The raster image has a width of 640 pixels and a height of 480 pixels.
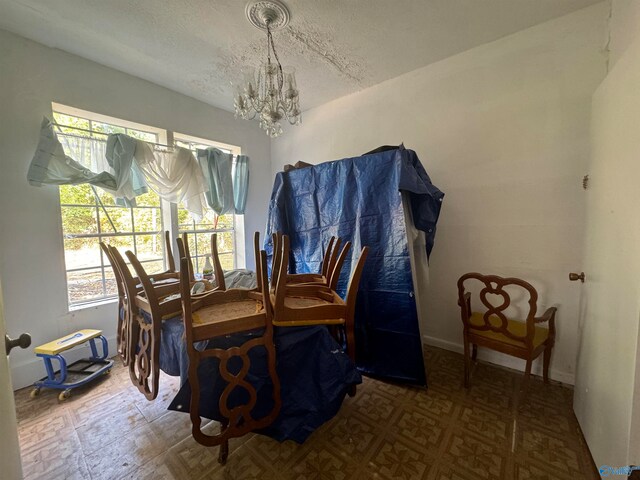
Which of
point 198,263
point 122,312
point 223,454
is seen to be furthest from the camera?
point 198,263

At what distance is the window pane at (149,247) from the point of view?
109 inches

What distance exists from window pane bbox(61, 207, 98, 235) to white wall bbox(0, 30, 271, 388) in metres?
0.11

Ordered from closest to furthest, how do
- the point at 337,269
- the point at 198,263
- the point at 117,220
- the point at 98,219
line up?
the point at 337,269 < the point at 98,219 < the point at 117,220 < the point at 198,263

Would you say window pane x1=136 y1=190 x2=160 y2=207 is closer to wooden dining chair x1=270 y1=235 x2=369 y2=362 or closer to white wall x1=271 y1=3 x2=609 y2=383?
wooden dining chair x1=270 y1=235 x2=369 y2=362

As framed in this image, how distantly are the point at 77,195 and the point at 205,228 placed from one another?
1.28 m

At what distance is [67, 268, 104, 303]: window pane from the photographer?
2.35m

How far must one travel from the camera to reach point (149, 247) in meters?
2.84

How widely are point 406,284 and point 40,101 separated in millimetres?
3326

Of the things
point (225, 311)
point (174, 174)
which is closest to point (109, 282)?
point (174, 174)

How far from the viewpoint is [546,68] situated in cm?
191

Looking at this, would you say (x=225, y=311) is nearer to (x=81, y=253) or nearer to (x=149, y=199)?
(x=81, y=253)

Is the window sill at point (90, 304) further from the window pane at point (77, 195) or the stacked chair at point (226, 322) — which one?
the stacked chair at point (226, 322)

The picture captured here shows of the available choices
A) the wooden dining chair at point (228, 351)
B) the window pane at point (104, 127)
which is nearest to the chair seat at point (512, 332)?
the wooden dining chair at point (228, 351)

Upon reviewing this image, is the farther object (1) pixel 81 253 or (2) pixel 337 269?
(1) pixel 81 253
